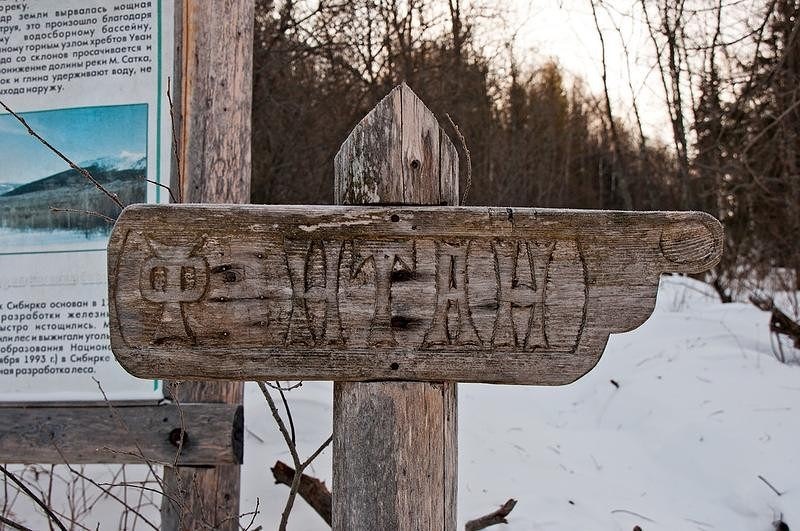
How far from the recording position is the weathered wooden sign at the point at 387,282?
1.40 metres

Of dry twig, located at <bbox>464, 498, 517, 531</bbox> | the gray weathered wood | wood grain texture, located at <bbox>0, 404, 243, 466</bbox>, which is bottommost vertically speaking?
dry twig, located at <bbox>464, 498, 517, 531</bbox>

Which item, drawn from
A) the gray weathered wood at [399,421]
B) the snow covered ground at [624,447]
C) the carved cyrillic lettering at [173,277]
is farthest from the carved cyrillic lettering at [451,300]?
the snow covered ground at [624,447]

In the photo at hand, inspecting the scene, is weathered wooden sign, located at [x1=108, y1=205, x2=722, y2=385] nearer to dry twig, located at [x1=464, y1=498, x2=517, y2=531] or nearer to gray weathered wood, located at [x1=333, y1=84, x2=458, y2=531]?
gray weathered wood, located at [x1=333, y1=84, x2=458, y2=531]

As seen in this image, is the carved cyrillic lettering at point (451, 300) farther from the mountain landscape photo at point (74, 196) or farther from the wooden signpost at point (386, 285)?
the mountain landscape photo at point (74, 196)

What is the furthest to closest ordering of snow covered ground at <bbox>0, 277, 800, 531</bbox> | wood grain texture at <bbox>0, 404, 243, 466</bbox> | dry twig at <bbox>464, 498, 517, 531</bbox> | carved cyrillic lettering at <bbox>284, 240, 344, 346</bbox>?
snow covered ground at <bbox>0, 277, 800, 531</bbox> → dry twig at <bbox>464, 498, 517, 531</bbox> → wood grain texture at <bbox>0, 404, 243, 466</bbox> → carved cyrillic lettering at <bbox>284, 240, 344, 346</bbox>

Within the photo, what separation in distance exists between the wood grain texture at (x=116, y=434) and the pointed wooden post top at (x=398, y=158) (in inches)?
55.9

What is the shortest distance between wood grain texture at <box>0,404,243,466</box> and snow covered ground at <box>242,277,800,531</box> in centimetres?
69

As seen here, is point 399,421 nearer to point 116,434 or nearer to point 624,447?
point 116,434

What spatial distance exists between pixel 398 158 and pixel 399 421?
0.52 m

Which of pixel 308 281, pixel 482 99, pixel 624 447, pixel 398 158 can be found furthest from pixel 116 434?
pixel 482 99

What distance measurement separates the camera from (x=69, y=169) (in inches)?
107

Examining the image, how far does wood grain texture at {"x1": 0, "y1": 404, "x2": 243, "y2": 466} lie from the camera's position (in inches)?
102

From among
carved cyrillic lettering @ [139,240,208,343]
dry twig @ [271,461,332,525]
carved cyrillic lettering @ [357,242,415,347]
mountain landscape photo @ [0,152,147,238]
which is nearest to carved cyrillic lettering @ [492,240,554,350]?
carved cyrillic lettering @ [357,242,415,347]

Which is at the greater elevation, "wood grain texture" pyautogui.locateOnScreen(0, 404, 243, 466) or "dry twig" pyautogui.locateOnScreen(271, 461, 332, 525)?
"wood grain texture" pyautogui.locateOnScreen(0, 404, 243, 466)
